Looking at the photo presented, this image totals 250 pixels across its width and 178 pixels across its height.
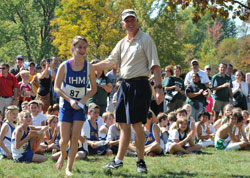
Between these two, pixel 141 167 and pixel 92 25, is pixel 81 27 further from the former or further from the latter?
pixel 141 167

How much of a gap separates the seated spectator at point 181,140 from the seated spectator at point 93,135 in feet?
4.38

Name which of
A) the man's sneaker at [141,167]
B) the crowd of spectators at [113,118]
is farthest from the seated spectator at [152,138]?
the man's sneaker at [141,167]

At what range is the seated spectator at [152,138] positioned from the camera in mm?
8633

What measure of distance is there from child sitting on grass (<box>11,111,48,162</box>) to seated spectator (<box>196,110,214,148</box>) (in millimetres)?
4530

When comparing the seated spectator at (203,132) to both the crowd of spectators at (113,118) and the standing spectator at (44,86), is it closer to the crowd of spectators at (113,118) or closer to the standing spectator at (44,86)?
the crowd of spectators at (113,118)

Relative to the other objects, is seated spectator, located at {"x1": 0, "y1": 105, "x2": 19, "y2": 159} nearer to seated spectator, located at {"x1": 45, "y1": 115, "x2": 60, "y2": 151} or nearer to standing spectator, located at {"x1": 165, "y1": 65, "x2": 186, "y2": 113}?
seated spectator, located at {"x1": 45, "y1": 115, "x2": 60, "y2": 151}

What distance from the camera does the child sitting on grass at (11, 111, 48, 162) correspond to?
24.1ft

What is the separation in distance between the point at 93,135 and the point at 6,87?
3.65 meters

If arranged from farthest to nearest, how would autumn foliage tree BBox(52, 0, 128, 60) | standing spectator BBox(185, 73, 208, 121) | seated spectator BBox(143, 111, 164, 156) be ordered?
autumn foliage tree BBox(52, 0, 128, 60) → standing spectator BBox(185, 73, 208, 121) → seated spectator BBox(143, 111, 164, 156)

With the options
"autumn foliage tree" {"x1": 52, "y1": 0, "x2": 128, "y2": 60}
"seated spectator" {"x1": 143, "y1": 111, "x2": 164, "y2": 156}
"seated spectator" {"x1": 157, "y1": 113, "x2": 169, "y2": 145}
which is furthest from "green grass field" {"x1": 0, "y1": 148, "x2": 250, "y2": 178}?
"autumn foliage tree" {"x1": 52, "y1": 0, "x2": 128, "y2": 60}

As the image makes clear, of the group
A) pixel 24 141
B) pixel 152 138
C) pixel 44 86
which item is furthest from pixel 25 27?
pixel 24 141

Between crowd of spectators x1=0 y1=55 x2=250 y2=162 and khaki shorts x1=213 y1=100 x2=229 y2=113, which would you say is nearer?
crowd of spectators x1=0 y1=55 x2=250 y2=162

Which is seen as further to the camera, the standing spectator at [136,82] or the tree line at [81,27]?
the tree line at [81,27]

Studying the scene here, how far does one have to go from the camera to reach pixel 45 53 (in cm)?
3959
